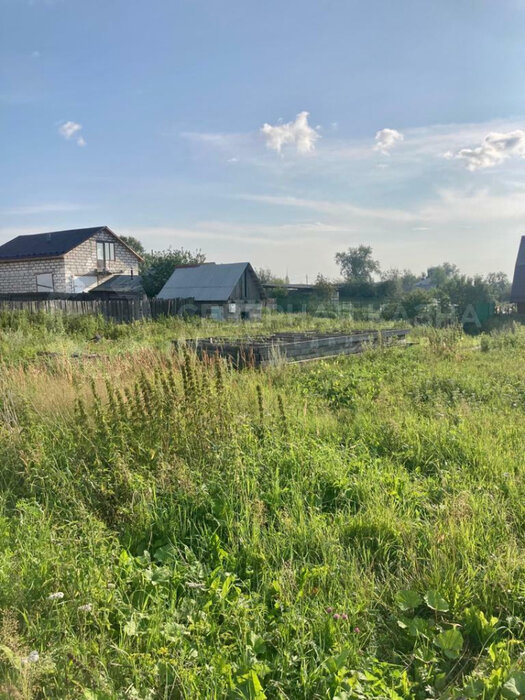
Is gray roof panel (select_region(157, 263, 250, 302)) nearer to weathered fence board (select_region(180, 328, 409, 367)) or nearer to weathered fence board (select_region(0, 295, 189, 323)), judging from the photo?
weathered fence board (select_region(0, 295, 189, 323))

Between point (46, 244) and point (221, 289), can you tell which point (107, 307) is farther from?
point (46, 244)

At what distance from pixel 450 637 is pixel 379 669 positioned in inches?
13.0

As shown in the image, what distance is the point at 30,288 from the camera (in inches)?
1336

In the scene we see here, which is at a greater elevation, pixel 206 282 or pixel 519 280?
pixel 206 282

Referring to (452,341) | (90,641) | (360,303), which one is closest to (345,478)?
(90,641)

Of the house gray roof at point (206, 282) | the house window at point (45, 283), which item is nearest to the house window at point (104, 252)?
the house window at point (45, 283)

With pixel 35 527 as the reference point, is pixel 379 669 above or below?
below

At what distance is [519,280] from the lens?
86.0 feet

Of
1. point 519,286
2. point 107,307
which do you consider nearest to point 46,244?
point 107,307

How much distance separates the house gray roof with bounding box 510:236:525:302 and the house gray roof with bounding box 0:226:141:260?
28334 millimetres

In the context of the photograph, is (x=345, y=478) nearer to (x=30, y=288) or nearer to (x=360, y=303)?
(x=360, y=303)

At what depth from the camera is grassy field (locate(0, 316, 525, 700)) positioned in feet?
5.80

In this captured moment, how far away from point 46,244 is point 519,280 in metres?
32.3

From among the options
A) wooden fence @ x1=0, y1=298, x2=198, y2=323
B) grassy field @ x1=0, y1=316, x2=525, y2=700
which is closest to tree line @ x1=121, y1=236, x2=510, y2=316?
wooden fence @ x1=0, y1=298, x2=198, y2=323
